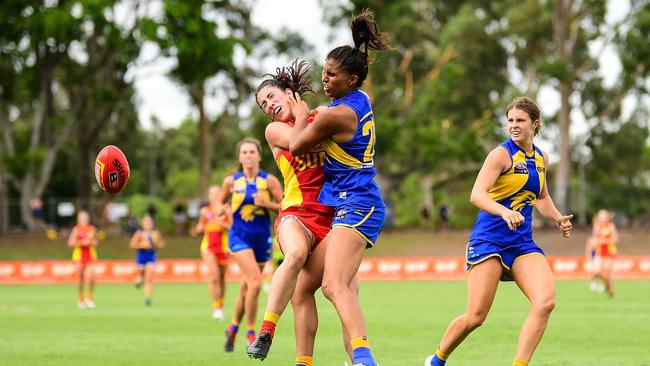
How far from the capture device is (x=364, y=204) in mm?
7988

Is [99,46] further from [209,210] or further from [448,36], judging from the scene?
[209,210]

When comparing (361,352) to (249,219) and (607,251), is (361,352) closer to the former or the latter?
(249,219)

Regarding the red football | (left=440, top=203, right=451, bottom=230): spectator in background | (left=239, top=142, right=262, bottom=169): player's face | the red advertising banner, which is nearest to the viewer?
the red football

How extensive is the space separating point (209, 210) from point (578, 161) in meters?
50.5

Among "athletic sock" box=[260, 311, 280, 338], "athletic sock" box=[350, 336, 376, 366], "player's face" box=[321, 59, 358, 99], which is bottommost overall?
"athletic sock" box=[350, 336, 376, 366]

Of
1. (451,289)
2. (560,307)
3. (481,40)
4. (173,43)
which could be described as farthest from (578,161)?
(560,307)

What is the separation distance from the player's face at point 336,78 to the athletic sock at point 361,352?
1872 millimetres

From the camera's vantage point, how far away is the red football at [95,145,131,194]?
10531 millimetres

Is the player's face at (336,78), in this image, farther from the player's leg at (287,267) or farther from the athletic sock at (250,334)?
the athletic sock at (250,334)

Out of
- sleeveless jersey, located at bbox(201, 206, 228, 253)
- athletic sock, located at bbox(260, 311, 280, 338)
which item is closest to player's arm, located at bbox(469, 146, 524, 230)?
athletic sock, located at bbox(260, 311, 280, 338)

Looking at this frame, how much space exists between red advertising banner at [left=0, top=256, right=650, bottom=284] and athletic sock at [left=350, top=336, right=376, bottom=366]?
28692 mm

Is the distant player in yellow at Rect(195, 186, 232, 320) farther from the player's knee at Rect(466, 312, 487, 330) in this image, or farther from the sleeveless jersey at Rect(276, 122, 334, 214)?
the player's knee at Rect(466, 312, 487, 330)

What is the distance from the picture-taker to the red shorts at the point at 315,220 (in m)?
8.34

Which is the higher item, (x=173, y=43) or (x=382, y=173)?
(x=173, y=43)
